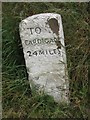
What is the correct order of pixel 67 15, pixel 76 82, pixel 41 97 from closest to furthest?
pixel 41 97
pixel 76 82
pixel 67 15

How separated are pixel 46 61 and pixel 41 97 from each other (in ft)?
1.08

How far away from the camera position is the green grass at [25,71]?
11.2ft

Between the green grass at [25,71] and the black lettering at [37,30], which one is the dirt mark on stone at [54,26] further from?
the green grass at [25,71]

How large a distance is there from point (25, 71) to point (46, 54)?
28cm

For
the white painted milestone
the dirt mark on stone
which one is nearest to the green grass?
the white painted milestone

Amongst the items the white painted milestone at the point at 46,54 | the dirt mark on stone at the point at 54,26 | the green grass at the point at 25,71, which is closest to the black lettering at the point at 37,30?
the white painted milestone at the point at 46,54

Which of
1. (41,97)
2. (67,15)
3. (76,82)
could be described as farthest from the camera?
(67,15)

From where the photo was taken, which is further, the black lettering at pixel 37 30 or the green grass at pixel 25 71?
the black lettering at pixel 37 30

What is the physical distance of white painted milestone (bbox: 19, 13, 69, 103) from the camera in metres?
3.52

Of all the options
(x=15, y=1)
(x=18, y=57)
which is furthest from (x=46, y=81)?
(x=15, y=1)

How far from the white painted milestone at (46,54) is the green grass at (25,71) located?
0.10m

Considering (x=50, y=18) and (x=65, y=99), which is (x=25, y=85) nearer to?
(x=65, y=99)

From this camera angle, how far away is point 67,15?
3961mm

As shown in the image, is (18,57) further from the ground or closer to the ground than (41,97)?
further from the ground
